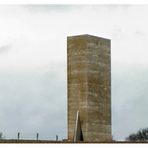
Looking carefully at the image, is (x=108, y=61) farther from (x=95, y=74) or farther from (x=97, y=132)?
(x=97, y=132)

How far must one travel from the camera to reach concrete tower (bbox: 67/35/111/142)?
31.2 meters

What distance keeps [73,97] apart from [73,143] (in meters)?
3.91

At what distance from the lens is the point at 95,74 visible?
31.6m

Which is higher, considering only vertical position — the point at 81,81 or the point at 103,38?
the point at 103,38

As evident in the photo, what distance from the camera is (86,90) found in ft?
102

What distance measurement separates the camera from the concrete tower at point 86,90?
31.2m

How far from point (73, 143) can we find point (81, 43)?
5.39 meters
